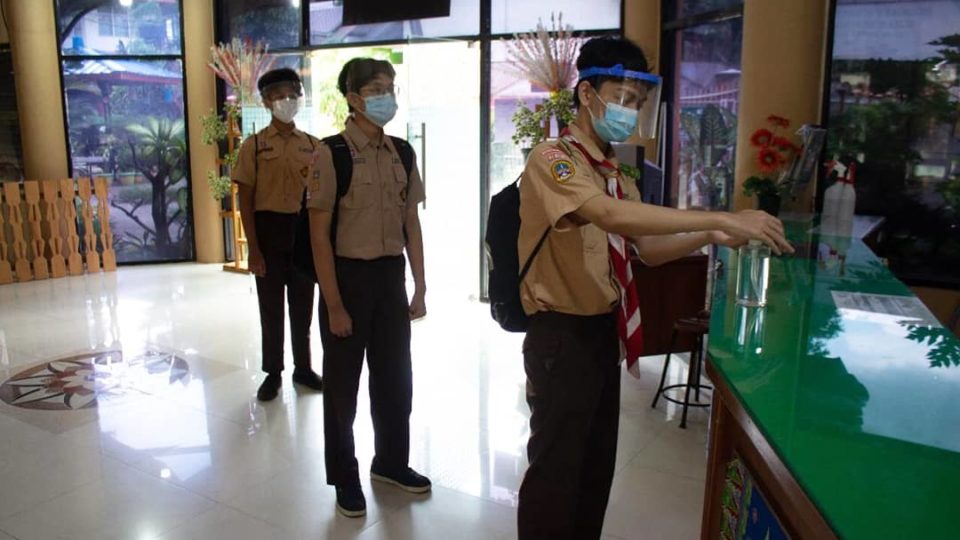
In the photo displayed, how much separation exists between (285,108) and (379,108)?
1.46m

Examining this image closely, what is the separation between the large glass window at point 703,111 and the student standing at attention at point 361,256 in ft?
8.99

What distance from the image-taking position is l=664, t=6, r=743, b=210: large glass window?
470 centimetres

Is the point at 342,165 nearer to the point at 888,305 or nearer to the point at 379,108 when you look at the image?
the point at 379,108

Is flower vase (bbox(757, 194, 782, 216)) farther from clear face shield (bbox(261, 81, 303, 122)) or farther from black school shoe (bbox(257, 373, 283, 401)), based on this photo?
black school shoe (bbox(257, 373, 283, 401))

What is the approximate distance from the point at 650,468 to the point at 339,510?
4.40ft

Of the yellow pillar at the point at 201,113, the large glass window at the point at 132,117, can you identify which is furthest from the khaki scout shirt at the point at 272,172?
the large glass window at the point at 132,117

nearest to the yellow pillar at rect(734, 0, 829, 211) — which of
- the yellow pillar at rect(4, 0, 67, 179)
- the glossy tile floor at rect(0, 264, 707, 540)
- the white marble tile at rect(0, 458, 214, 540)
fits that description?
the glossy tile floor at rect(0, 264, 707, 540)

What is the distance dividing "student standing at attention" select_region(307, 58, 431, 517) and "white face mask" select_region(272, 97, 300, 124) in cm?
131

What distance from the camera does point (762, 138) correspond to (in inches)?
156

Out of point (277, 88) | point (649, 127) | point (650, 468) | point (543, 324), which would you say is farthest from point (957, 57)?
point (277, 88)

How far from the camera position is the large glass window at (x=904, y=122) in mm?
3732

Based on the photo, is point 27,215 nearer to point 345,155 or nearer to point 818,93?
point 345,155

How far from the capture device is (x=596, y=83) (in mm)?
1834

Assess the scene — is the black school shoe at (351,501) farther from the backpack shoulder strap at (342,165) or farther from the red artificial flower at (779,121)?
the red artificial flower at (779,121)
